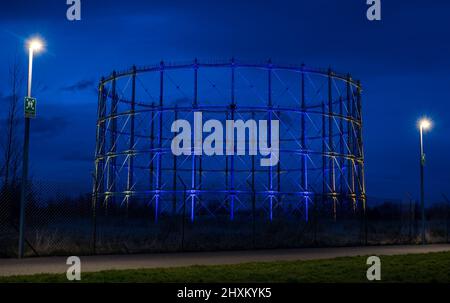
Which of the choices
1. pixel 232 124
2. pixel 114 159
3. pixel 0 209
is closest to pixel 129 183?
pixel 114 159

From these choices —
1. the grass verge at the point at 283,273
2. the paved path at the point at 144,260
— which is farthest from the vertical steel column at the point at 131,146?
the grass verge at the point at 283,273

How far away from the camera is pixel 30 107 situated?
49.8ft

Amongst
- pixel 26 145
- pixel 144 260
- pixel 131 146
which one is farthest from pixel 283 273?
pixel 131 146

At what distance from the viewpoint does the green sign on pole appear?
1513 centimetres

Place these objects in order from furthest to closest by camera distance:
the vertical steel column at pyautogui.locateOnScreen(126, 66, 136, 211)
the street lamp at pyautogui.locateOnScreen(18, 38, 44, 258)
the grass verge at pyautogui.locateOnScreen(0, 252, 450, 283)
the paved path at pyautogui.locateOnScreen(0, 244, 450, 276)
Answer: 1. the vertical steel column at pyautogui.locateOnScreen(126, 66, 136, 211)
2. the street lamp at pyautogui.locateOnScreen(18, 38, 44, 258)
3. the paved path at pyautogui.locateOnScreen(0, 244, 450, 276)
4. the grass verge at pyautogui.locateOnScreen(0, 252, 450, 283)

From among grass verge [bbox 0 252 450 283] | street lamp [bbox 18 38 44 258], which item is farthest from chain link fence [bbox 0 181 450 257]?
grass verge [bbox 0 252 450 283]

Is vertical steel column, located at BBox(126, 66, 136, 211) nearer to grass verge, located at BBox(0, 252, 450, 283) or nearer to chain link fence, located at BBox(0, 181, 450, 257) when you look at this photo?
chain link fence, located at BBox(0, 181, 450, 257)

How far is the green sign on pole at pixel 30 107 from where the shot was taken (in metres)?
15.1

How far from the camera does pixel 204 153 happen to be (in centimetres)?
3691

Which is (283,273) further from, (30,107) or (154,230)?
(154,230)

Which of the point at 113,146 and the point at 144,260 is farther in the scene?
the point at 113,146

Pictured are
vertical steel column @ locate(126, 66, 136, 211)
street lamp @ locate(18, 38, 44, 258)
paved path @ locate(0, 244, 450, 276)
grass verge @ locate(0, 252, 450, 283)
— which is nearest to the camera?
grass verge @ locate(0, 252, 450, 283)

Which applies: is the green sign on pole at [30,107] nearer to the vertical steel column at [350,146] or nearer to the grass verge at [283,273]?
the grass verge at [283,273]
